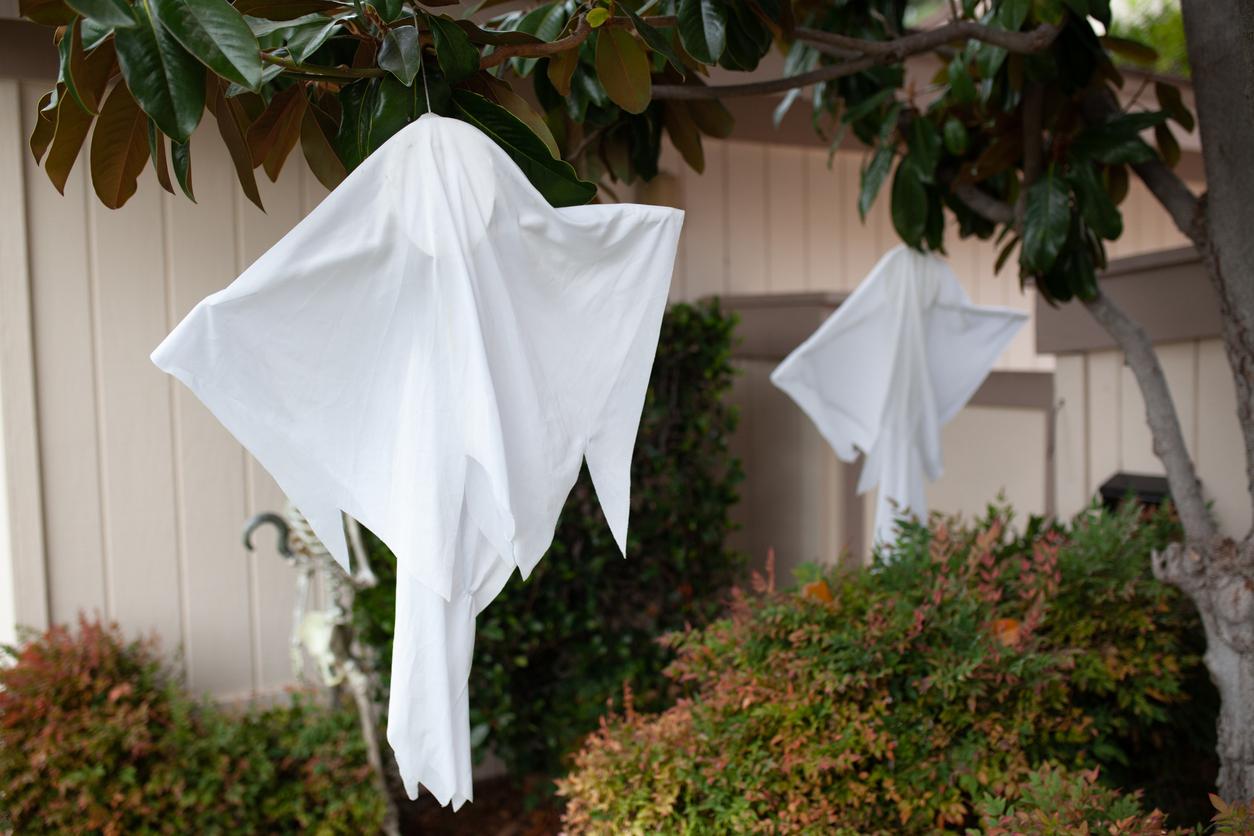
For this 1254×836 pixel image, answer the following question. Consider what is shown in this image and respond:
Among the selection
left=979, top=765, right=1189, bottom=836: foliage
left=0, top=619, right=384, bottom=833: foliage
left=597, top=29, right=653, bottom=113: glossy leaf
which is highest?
left=597, top=29, right=653, bottom=113: glossy leaf

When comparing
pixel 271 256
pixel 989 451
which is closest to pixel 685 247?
pixel 989 451

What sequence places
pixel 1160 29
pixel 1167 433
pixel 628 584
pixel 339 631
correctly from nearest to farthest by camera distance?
pixel 1167 433
pixel 339 631
pixel 628 584
pixel 1160 29

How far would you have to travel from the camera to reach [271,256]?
1264 mm

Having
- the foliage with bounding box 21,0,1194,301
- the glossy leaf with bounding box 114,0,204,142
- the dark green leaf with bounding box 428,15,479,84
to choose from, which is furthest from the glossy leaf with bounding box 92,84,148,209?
the dark green leaf with bounding box 428,15,479,84

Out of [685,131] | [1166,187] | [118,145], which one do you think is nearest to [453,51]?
[118,145]

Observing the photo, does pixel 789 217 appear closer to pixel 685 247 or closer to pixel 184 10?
pixel 685 247

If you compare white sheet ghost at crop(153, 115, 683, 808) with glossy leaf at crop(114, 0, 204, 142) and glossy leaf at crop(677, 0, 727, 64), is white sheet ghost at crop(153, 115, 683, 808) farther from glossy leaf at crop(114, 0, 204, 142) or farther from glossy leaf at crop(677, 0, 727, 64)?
glossy leaf at crop(677, 0, 727, 64)

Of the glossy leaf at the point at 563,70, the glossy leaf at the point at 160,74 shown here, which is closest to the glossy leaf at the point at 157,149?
the glossy leaf at the point at 160,74

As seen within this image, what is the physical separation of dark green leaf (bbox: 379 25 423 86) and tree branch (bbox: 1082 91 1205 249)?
1.61 meters

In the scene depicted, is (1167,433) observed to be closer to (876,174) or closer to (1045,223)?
(1045,223)

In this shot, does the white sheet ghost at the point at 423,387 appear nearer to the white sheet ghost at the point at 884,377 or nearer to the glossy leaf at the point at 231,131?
the glossy leaf at the point at 231,131

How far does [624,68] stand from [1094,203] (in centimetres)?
127

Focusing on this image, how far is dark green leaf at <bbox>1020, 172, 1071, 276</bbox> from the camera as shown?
2238mm

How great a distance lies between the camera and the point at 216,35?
1.07 metres
